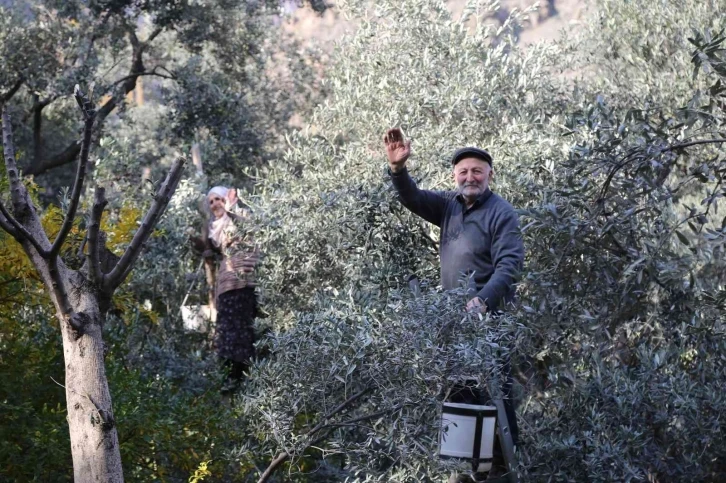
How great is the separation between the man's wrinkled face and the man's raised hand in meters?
0.41

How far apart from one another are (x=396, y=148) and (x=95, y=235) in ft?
6.65

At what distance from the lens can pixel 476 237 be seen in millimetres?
5477

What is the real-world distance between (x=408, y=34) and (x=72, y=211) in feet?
14.7

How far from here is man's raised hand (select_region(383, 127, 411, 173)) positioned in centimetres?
537

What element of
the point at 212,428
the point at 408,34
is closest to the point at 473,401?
the point at 212,428

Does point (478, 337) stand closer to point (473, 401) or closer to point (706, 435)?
point (473, 401)

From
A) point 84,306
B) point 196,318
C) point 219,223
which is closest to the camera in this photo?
point 84,306

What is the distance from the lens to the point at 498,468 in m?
5.50

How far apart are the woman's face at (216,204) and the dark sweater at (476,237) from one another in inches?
109

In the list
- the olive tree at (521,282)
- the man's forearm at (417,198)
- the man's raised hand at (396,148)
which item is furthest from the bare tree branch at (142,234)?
the man's forearm at (417,198)

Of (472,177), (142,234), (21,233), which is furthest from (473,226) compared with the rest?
(21,233)

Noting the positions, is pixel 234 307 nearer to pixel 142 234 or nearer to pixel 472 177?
pixel 472 177

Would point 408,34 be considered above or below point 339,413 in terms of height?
above

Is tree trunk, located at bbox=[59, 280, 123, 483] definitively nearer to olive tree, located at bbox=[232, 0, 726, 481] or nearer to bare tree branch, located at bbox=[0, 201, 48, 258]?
bare tree branch, located at bbox=[0, 201, 48, 258]
